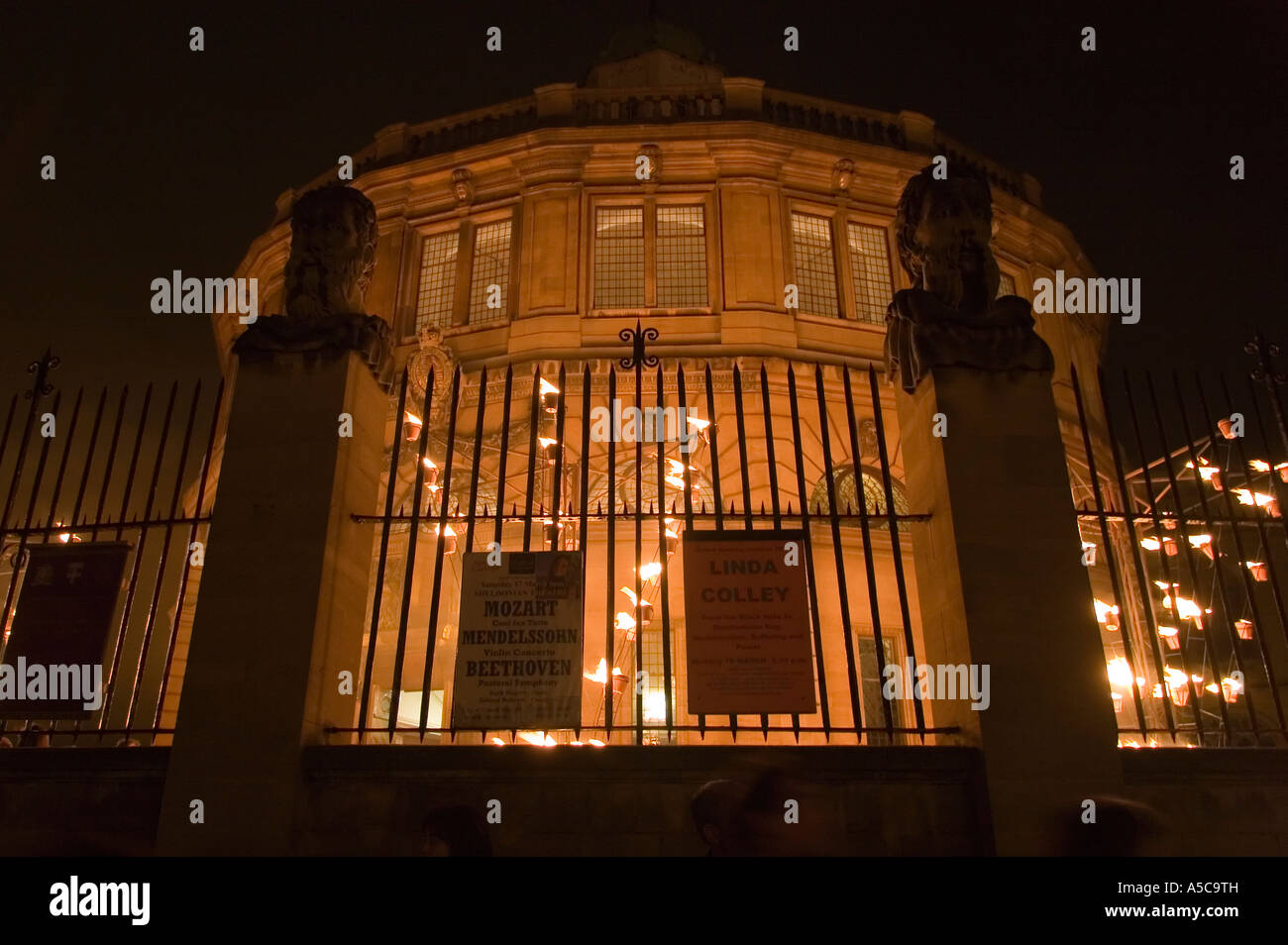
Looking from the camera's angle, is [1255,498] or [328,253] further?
[328,253]

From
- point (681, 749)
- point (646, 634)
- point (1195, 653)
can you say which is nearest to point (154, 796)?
point (681, 749)

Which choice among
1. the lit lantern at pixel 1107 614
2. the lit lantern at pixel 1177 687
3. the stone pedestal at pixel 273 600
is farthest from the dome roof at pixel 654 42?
the stone pedestal at pixel 273 600

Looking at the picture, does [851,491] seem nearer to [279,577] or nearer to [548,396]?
[548,396]

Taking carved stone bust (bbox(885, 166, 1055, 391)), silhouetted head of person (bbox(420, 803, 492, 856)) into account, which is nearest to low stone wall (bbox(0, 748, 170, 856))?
silhouetted head of person (bbox(420, 803, 492, 856))

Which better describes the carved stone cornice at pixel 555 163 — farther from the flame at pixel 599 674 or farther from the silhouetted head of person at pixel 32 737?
the silhouetted head of person at pixel 32 737

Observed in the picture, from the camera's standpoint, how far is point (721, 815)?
4746 millimetres

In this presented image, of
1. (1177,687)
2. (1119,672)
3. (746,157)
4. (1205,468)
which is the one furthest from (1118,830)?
(746,157)

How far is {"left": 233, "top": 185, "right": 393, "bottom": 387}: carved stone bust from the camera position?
8.14m

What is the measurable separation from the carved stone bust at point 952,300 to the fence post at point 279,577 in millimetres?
4652

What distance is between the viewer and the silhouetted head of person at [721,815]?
15.5 feet

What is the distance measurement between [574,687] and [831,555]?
37.0ft

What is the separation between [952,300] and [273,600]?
6188mm

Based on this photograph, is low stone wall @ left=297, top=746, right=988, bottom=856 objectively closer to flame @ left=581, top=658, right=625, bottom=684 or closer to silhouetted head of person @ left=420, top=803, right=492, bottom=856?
silhouetted head of person @ left=420, top=803, right=492, bottom=856

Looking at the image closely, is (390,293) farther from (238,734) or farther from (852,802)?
(852,802)
